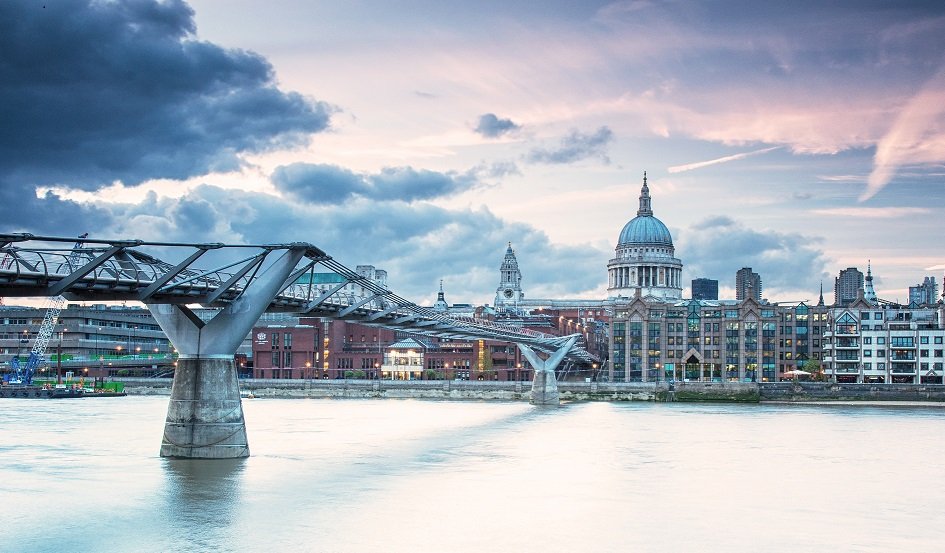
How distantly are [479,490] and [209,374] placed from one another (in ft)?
43.9

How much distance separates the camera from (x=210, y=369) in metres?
47.3

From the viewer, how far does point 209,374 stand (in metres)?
47.3

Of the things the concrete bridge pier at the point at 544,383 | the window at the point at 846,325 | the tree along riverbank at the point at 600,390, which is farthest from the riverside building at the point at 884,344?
the concrete bridge pier at the point at 544,383

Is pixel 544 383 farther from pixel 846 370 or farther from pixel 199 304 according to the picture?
pixel 199 304

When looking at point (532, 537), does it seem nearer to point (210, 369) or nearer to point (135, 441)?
point (210, 369)

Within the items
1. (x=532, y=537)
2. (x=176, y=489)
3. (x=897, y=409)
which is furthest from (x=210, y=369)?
(x=897, y=409)

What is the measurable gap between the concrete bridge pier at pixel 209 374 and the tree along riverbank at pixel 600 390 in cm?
7784

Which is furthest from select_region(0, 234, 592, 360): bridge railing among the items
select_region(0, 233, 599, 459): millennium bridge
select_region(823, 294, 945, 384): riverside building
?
select_region(823, 294, 945, 384): riverside building

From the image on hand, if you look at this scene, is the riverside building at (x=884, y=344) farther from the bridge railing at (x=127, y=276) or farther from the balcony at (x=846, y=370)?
the bridge railing at (x=127, y=276)

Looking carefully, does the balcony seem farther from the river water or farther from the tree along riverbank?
the river water

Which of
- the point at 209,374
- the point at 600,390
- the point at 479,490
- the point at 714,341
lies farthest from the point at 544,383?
the point at 479,490

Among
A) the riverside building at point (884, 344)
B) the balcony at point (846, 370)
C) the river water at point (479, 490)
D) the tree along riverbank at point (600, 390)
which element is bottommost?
the river water at point (479, 490)

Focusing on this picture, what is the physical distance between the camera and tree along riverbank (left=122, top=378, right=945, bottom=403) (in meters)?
114

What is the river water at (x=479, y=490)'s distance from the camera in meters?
32.1
